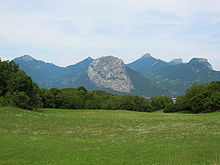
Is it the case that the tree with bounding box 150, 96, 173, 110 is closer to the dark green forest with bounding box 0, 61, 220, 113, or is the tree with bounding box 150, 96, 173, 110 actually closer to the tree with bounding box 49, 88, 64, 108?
the dark green forest with bounding box 0, 61, 220, 113

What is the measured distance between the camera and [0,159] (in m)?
15.6

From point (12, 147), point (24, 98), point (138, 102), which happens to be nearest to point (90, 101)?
point (138, 102)

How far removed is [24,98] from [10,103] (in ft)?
12.0

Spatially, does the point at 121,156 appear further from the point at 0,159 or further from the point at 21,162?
the point at 0,159

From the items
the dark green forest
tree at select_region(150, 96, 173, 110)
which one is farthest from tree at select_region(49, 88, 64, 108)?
tree at select_region(150, 96, 173, 110)

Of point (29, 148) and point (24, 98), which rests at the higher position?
point (24, 98)

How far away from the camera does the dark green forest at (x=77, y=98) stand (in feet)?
199

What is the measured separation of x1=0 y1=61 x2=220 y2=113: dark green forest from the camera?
60688 mm

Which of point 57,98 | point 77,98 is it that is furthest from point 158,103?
point 57,98

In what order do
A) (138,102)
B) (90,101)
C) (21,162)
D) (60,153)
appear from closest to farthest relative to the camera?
(21,162)
(60,153)
(90,101)
(138,102)

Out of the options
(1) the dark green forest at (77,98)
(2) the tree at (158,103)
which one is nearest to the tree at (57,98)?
(1) the dark green forest at (77,98)

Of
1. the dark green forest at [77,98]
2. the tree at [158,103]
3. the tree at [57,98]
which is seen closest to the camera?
the dark green forest at [77,98]

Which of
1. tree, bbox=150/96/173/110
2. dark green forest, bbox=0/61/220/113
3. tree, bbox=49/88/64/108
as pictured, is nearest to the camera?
dark green forest, bbox=0/61/220/113

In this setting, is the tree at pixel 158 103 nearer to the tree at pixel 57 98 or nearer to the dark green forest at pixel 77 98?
the dark green forest at pixel 77 98
